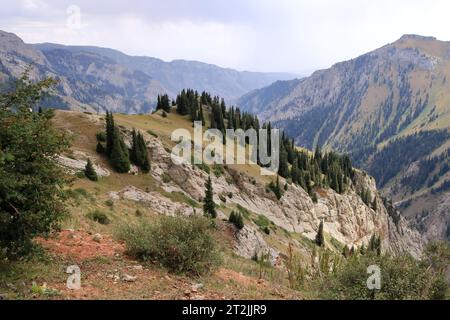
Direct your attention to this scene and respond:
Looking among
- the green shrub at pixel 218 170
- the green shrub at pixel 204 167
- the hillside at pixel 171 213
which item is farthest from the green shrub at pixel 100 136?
the green shrub at pixel 218 170

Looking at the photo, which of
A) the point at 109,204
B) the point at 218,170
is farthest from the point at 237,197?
the point at 109,204

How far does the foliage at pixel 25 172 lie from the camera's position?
1570cm

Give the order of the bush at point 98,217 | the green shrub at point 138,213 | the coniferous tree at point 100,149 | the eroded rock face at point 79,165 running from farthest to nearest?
1. the coniferous tree at point 100,149
2. the eroded rock face at point 79,165
3. the green shrub at point 138,213
4. the bush at point 98,217

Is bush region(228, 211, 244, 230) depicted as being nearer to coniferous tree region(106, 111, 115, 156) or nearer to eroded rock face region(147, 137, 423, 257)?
eroded rock face region(147, 137, 423, 257)

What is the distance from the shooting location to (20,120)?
1638cm

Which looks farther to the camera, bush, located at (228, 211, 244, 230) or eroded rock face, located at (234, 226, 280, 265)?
bush, located at (228, 211, 244, 230)

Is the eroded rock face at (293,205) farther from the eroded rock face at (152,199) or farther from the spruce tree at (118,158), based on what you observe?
the eroded rock face at (152,199)

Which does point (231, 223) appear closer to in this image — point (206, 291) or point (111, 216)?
point (111, 216)

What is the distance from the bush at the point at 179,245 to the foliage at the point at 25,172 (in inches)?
176

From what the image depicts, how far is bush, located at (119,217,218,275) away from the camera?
747 inches

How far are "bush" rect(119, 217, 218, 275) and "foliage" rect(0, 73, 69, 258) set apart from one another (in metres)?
4.47

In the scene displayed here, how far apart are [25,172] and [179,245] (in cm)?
730

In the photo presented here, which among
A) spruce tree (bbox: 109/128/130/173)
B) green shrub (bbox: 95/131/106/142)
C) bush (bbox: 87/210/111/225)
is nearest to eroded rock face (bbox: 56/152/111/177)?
spruce tree (bbox: 109/128/130/173)
